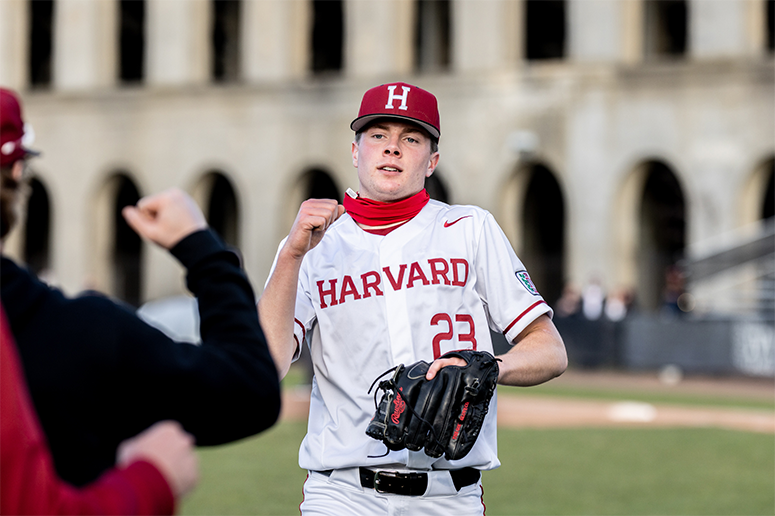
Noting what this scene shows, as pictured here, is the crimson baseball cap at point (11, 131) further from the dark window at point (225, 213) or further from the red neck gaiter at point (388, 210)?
the dark window at point (225, 213)

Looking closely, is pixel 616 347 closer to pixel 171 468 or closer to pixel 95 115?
pixel 95 115

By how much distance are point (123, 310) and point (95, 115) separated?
117 ft

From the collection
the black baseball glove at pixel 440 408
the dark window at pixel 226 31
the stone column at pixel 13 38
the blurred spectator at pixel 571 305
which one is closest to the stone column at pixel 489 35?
the blurred spectator at pixel 571 305

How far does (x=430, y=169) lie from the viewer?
4.41m

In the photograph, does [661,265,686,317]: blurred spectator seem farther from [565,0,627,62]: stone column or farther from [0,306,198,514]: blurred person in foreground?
[0,306,198,514]: blurred person in foreground

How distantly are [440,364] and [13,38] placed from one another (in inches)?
1485

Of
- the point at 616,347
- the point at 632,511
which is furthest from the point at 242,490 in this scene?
the point at 616,347

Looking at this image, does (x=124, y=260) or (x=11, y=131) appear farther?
(x=124, y=260)

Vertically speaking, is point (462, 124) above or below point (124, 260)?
above

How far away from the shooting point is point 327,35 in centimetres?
4159

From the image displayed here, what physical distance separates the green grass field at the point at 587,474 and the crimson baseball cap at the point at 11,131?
7554 mm

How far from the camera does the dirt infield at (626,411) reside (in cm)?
1628

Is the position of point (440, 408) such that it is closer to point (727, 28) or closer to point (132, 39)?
point (727, 28)

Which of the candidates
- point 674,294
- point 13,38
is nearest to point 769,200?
point 674,294
